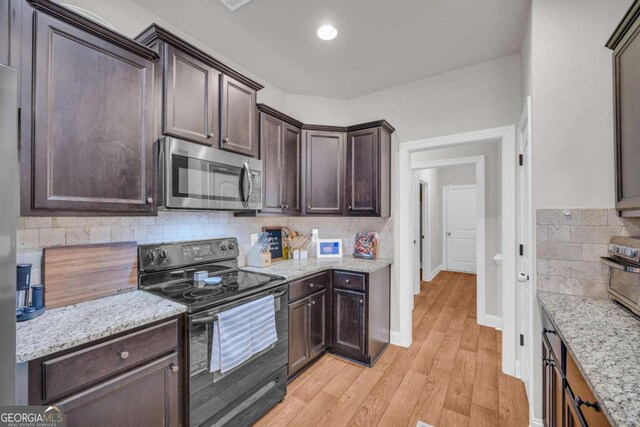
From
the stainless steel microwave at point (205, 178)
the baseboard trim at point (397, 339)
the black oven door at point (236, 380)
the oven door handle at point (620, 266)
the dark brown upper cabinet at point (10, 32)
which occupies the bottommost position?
the baseboard trim at point (397, 339)

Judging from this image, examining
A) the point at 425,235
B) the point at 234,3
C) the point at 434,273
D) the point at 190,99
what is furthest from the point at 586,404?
the point at 434,273

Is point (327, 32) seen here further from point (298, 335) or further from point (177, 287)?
point (298, 335)

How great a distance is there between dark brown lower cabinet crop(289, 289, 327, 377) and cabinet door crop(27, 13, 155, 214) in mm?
1379

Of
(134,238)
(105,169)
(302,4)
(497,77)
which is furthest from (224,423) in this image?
(497,77)

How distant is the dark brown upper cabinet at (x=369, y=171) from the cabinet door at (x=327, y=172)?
3.4 inches

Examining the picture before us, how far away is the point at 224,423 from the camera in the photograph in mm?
1663

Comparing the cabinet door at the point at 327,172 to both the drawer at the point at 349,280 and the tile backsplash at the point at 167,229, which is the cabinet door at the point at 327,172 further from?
the drawer at the point at 349,280

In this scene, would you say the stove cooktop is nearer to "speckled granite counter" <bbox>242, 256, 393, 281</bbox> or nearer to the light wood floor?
"speckled granite counter" <bbox>242, 256, 393, 281</bbox>

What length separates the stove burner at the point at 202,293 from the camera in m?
1.66

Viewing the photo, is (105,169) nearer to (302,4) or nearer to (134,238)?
(134,238)

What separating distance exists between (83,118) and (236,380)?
5.49ft

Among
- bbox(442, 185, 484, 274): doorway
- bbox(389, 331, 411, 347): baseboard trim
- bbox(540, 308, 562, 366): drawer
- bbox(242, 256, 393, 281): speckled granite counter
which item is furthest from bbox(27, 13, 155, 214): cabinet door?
bbox(442, 185, 484, 274): doorway

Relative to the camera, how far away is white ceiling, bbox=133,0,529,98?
1898 mm

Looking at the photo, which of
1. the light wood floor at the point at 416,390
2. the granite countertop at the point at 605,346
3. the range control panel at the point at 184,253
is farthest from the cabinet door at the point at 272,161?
the granite countertop at the point at 605,346
